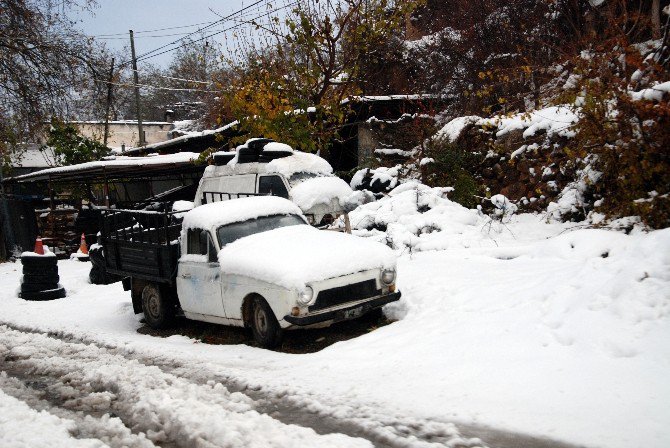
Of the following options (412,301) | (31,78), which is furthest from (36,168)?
(412,301)

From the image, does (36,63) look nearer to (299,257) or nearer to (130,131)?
(299,257)

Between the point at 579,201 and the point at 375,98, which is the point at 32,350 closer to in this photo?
the point at 579,201

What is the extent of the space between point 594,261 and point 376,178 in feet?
28.0

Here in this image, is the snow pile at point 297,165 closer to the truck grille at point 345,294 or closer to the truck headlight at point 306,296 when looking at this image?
the truck grille at point 345,294

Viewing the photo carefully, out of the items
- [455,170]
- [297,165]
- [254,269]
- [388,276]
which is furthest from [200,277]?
[455,170]

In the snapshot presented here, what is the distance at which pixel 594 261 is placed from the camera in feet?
19.8

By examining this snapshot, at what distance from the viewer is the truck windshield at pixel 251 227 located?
7.45 metres

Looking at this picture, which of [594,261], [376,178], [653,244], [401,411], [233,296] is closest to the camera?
[401,411]

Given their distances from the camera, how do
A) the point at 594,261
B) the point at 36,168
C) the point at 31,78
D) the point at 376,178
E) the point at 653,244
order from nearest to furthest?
the point at 653,244
the point at 594,261
the point at 31,78
the point at 376,178
the point at 36,168

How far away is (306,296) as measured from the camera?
6082 millimetres

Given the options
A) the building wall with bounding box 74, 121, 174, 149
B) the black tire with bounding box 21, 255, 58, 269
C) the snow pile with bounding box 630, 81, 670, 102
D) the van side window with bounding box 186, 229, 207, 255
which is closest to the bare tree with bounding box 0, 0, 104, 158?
the black tire with bounding box 21, 255, 58, 269

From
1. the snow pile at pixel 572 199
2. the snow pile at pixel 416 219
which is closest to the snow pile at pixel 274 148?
the snow pile at pixel 416 219

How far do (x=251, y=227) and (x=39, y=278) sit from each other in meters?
6.82

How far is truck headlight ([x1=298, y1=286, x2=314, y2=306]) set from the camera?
605cm
